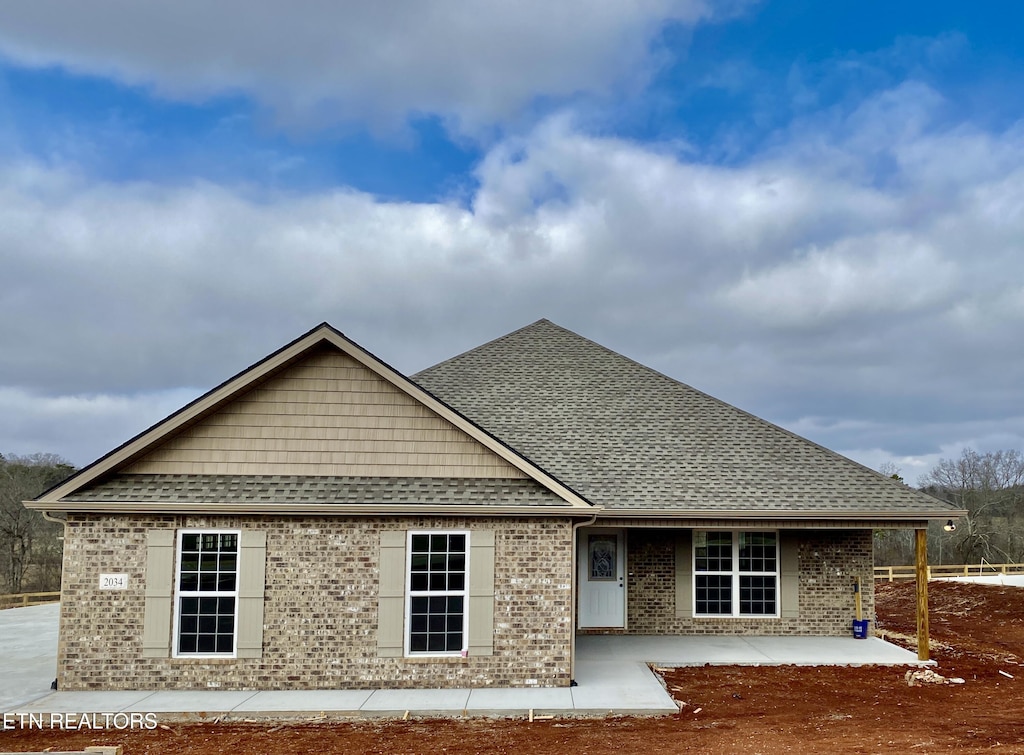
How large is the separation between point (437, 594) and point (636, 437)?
6.20m

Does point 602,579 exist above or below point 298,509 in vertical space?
below

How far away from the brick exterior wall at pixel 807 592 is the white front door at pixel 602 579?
21 cm

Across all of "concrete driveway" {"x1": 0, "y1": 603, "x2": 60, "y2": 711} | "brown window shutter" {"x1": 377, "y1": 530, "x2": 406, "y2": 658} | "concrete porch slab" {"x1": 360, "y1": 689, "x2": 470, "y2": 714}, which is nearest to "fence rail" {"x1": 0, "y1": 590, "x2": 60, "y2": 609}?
"concrete driveway" {"x1": 0, "y1": 603, "x2": 60, "y2": 711}

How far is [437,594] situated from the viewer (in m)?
11.5

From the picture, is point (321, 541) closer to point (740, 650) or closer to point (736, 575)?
point (740, 650)

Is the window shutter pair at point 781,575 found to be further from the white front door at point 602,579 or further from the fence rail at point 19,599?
the fence rail at point 19,599

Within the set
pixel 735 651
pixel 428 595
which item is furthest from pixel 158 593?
pixel 735 651

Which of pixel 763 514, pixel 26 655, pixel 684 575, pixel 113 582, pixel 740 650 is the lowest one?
pixel 26 655

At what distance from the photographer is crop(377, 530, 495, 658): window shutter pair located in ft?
37.2

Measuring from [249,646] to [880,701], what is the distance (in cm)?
870

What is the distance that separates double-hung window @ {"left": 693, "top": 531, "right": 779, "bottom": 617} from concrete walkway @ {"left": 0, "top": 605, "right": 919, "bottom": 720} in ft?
5.49

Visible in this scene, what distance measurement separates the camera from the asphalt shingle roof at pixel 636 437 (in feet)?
46.4

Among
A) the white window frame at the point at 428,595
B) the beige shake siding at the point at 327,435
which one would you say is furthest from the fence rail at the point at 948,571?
the beige shake siding at the point at 327,435

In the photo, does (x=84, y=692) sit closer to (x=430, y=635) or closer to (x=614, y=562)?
(x=430, y=635)
